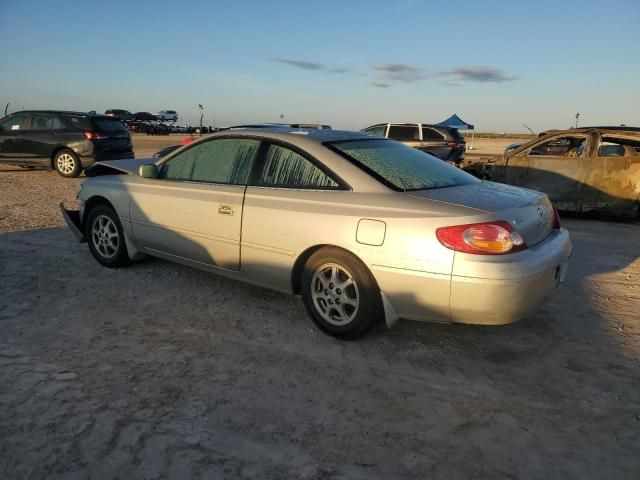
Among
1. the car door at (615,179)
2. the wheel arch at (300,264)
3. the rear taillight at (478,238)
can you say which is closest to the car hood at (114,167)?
the wheel arch at (300,264)

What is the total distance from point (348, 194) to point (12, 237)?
4.94 m

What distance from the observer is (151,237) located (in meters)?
4.61

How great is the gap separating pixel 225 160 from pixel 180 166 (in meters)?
0.56

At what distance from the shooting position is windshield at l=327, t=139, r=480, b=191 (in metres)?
3.51

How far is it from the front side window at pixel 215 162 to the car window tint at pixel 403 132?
12.0 metres

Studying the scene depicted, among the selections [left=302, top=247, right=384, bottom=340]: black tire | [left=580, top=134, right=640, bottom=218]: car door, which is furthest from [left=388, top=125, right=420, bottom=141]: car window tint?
[left=302, top=247, right=384, bottom=340]: black tire

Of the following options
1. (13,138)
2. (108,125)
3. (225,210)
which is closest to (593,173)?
(225,210)

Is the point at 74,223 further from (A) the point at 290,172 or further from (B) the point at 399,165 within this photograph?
(B) the point at 399,165

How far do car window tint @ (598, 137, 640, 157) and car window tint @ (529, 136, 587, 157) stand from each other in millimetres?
319

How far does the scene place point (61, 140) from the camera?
12570mm

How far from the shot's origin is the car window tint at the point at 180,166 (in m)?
4.44

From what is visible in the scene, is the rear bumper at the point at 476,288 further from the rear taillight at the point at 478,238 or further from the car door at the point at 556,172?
the car door at the point at 556,172

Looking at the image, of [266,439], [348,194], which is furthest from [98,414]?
[348,194]

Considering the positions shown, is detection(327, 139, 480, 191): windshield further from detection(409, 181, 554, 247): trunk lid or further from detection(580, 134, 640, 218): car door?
detection(580, 134, 640, 218): car door
